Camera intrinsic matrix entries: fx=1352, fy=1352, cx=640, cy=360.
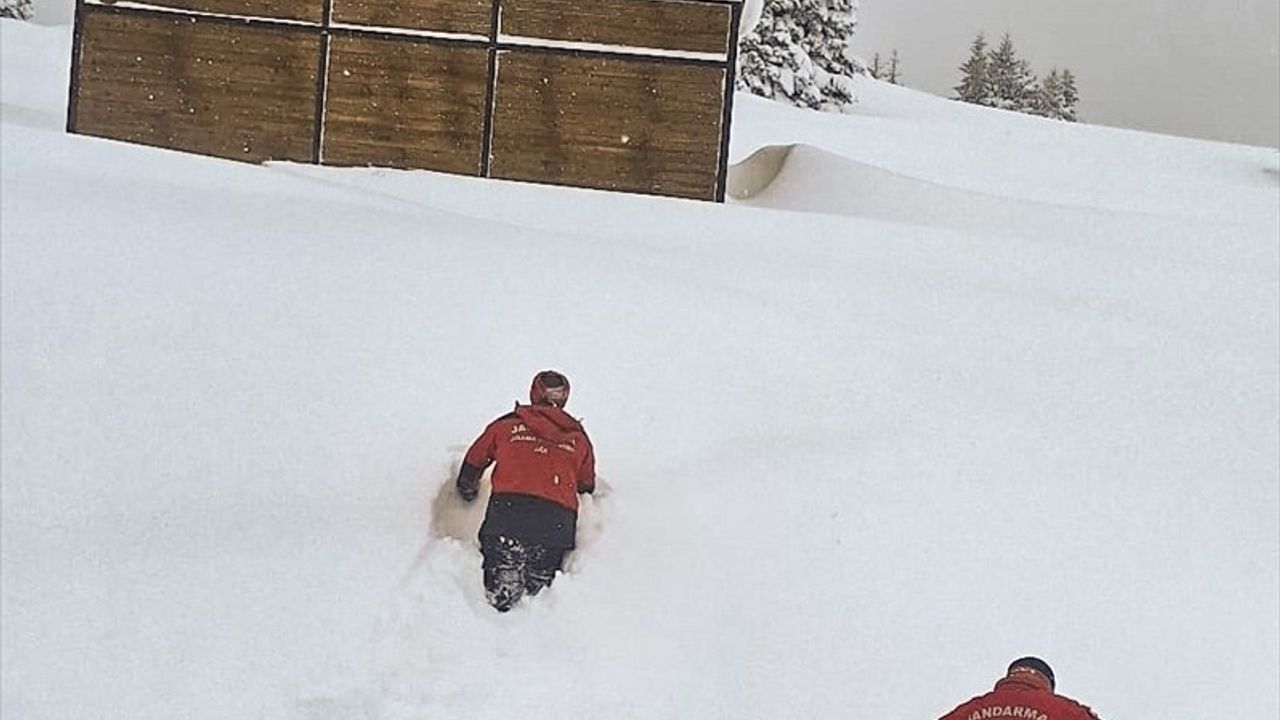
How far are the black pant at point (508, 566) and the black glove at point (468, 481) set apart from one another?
52 centimetres

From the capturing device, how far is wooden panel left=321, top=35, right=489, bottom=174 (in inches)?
576

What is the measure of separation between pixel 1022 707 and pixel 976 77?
2893 centimetres

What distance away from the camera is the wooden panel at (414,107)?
14633 mm

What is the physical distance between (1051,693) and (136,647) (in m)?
4.16

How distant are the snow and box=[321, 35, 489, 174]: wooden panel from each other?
183cm

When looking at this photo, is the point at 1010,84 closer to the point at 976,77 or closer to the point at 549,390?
the point at 976,77

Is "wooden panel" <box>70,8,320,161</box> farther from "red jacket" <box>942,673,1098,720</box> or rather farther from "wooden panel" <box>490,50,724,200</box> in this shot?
"red jacket" <box>942,673,1098,720</box>

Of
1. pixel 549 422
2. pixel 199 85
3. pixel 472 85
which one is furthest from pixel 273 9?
pixel 549 422

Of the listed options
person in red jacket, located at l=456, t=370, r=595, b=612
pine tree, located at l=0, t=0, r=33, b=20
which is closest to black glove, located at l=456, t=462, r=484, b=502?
person in red jacket, located at l=456, t=370, r=595, b=612

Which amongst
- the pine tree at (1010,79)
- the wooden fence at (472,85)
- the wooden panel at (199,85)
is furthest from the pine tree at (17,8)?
the pine tree at (1010,79)

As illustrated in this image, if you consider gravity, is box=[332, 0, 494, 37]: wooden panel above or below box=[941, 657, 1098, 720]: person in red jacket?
above

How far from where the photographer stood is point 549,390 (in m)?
7.21

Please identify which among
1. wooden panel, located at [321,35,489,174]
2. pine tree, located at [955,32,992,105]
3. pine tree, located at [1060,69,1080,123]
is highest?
pine tree, located at [955,32,992,105]

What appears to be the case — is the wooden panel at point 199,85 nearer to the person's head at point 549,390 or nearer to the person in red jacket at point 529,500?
the person's head at point 549,390
